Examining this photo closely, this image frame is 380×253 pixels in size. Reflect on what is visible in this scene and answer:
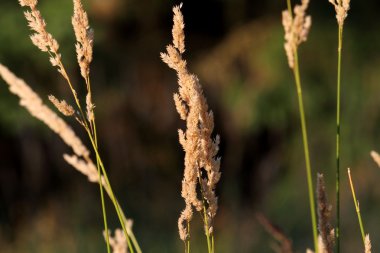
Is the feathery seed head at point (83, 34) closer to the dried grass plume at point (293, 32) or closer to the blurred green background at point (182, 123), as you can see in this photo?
the dried grass plume at point (293, 32)

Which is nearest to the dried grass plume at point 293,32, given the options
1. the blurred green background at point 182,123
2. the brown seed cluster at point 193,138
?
the brown seed cluster at point 193,138

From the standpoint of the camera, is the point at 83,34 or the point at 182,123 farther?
the point at 182,123

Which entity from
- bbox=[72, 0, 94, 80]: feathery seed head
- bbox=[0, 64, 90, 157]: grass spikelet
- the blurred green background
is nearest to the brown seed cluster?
bbox=[72, 0, 94, 80]: feathery seed head

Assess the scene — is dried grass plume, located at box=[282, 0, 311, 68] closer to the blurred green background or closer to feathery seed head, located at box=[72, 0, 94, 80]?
feathery seed head, located at box=[72, 0, 94, 80]

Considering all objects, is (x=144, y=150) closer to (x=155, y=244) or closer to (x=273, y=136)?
(x=273, y=136)

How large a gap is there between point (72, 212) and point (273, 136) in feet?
11.4

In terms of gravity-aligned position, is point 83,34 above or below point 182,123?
below

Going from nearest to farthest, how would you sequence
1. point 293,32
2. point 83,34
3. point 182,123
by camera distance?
point 293,32 < point 83,34 < point 182,123

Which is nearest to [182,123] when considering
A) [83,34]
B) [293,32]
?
[83,34]

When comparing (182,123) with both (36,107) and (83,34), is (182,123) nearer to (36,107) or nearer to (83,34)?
(83,34)

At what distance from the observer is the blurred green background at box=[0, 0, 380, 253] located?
29.7ft

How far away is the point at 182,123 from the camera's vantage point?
35.5 ft

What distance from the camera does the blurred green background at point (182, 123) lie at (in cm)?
905

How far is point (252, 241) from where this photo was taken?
8266 millimetres
